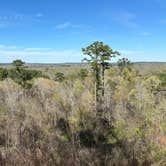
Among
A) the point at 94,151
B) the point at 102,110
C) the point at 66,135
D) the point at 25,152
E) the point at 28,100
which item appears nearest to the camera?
the point at 25,152

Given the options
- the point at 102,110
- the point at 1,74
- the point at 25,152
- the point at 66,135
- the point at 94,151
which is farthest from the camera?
the point at 1,74

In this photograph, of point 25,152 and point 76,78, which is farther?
point 76,78

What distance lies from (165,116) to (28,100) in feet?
66.3

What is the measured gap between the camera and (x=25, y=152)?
27.3 metres

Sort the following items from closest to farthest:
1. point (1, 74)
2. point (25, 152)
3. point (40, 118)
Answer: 1. point (25, 152)
2. point (40, 118)
3. point (1, 74)

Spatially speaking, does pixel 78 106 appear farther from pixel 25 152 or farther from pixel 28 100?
pixel 25 152

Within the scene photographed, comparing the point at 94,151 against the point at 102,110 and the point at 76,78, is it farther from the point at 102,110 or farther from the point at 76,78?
the point at 76,78

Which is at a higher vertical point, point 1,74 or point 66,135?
point 1,74

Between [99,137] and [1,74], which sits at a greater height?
[1,74]

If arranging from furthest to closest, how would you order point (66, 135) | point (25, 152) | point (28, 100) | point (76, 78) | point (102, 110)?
point (76, 78), point (28, 100), point (102, 110), point (66, 135), point (25, 152)

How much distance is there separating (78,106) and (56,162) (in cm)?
1655

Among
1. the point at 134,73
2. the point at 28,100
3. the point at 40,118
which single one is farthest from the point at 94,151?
the point at 134,73

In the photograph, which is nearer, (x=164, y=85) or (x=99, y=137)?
(x=99, y=137)

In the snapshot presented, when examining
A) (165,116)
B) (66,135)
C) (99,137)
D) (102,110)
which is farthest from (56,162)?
(165,116)
